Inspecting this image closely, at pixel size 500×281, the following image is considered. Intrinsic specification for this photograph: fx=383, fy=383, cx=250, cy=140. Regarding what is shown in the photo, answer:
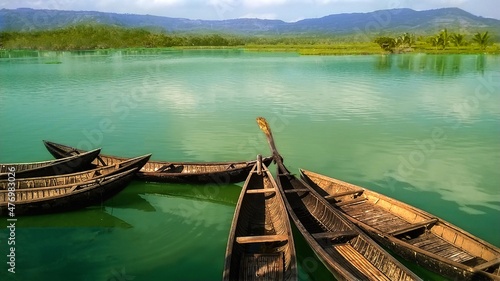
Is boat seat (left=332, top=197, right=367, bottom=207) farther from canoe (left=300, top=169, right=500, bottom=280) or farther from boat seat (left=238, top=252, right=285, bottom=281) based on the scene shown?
boat seat (left=238, top=252, right=285, bottom=281)

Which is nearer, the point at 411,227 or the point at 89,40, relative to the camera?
the point at 411,227

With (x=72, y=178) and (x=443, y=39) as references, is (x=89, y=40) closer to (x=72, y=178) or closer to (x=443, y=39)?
(x=443, y=39)

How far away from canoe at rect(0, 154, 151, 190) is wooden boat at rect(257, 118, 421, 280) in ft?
14.7

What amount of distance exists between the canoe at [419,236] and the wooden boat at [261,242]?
1.76 metres

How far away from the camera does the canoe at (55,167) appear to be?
1193 cm

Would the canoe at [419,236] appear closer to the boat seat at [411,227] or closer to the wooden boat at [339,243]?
the boat seat at [411,227]

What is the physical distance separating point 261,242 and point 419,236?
11.9ft

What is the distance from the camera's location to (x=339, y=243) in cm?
818

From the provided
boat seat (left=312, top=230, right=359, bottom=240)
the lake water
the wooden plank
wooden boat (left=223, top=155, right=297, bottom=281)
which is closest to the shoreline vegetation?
the lake water

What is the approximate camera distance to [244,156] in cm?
1524

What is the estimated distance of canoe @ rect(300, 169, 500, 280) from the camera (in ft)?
22.5

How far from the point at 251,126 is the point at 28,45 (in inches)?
3696

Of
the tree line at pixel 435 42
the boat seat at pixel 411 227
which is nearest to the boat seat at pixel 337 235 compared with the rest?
the boat seat at pixel 411 227

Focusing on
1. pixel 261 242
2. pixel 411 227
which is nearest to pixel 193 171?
pixel 261 242
